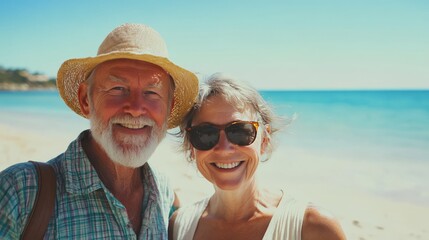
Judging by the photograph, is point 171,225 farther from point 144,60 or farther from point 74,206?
point 144,60

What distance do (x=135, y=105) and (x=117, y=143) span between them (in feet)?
0.93

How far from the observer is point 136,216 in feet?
8.61

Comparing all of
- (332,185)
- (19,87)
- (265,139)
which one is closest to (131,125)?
(265,139)

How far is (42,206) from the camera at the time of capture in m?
2.14

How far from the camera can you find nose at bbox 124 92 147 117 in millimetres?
2541

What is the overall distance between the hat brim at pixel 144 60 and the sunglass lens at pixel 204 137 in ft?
0.74

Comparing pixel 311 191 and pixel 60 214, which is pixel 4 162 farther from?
pixel 60 214

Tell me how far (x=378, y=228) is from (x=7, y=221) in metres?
6.21

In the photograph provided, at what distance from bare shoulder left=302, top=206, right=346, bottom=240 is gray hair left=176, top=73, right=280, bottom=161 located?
77 cm

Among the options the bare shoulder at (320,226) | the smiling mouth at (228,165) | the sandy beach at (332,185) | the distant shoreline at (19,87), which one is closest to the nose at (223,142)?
the smiling mouth at (228,165)

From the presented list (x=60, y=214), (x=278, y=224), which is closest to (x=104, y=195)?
(x=60, y=214)

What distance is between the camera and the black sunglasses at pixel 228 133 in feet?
9.23

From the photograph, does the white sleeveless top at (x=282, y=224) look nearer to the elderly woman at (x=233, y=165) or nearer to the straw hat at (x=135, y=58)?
the elderly woman at (x=233, y=165)

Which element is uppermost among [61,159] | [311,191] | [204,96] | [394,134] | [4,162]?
[204,96]
